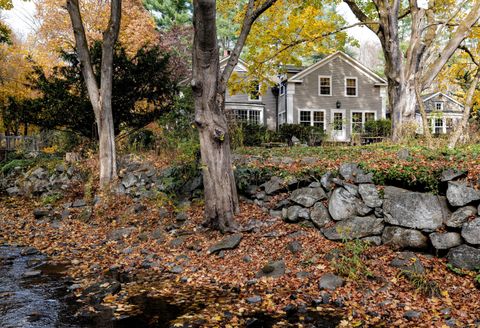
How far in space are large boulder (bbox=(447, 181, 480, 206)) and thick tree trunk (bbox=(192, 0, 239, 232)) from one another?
154 inches

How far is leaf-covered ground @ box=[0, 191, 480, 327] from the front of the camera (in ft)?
15.2

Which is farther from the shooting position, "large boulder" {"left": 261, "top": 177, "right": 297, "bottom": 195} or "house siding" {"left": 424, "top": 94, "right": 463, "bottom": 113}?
"house siding" {"left": 424, "top": 94, "right": 463, "bottom": 113}

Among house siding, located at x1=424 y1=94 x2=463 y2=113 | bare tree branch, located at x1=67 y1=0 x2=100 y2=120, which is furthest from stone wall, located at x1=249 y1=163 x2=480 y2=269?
house siding, located at x1=424 y1=94 x2=463 y2=113

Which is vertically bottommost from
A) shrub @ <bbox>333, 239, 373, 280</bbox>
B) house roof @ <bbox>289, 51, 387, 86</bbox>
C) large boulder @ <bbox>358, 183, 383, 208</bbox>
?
shrub @ <bbox>333, 239, 373, 280</bbox>

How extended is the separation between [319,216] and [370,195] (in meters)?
1.02

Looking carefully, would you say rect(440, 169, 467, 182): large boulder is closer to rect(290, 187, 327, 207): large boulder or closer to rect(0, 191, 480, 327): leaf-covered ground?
rect(0, 191, 480, 327): leaf-covered ground

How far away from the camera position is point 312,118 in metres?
25.5

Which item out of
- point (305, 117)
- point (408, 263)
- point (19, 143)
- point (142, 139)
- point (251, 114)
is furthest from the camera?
point (251, 114)

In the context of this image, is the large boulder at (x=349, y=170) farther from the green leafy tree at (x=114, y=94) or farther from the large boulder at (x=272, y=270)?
the green leafy tree at (x=114, y=94)

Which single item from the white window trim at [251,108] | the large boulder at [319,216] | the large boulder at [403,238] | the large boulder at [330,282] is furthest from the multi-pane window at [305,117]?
the large boulder at [330,282]

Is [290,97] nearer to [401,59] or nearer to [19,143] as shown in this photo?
[401,59]

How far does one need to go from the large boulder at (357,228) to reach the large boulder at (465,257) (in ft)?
3.75

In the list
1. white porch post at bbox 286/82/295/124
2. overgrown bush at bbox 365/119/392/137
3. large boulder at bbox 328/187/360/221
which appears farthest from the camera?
white porch post at bbox 286/82/295/124

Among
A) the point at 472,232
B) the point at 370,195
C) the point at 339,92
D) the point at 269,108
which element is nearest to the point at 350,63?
the point at 339,92
